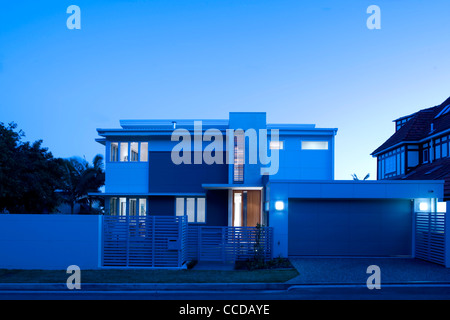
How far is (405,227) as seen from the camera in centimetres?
1656

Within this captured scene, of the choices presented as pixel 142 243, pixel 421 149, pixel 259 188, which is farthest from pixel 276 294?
pixel 421 149

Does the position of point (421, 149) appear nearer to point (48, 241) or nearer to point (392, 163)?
point (392, 163)

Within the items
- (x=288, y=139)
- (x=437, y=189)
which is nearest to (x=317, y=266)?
(x=437, y=189)

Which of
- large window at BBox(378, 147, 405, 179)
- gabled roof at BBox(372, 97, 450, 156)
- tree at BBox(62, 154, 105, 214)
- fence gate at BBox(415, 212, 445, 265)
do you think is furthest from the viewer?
tree at BBox(62, 154, 105, 214)

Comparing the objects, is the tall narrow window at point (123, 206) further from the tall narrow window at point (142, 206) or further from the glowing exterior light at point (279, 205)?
the glowing exterior light at point (279, 205)

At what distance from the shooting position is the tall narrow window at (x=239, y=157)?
21969 mm

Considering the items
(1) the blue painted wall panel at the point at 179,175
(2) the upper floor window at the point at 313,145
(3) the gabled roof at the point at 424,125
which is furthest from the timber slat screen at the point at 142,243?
(3) the gabled roof at the point at 424,125

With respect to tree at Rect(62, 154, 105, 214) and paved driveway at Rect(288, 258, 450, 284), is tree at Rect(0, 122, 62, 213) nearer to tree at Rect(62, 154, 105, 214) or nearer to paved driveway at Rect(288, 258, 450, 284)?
tree at Rect(62, 154, 105, 214)

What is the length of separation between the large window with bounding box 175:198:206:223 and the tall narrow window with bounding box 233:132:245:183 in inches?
94.2

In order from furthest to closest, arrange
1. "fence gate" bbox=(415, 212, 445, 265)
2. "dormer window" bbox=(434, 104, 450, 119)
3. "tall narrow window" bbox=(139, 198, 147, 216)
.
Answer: "dormer window" bbox=(434, 104, 450, 119), "tall narrow window" bbox=(139, 198, 147, 216), "fence gate" bbox=(415, 212, 445, 265)

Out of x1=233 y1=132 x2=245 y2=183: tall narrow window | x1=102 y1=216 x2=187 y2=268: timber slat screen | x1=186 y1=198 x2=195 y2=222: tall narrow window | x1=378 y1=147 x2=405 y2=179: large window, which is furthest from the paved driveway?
x1=378 y1=147 x2=405 y2=179: large window

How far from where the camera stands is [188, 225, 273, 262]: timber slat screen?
15109 millimetres

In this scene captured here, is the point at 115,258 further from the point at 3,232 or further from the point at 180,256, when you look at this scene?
the point at 3,232
